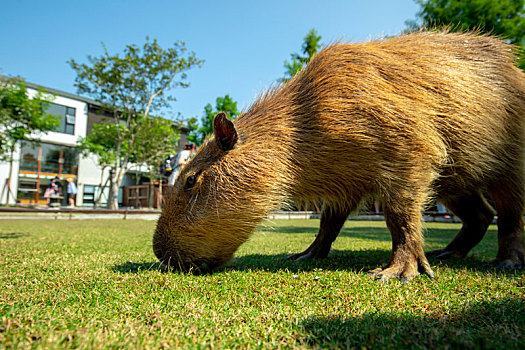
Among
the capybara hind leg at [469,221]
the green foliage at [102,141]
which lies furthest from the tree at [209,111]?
the capybara hind leg at [469,221]

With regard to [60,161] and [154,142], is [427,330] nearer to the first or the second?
[154,142]

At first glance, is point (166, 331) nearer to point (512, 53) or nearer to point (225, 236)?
point (225, 236)

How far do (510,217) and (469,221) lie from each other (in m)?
0.66

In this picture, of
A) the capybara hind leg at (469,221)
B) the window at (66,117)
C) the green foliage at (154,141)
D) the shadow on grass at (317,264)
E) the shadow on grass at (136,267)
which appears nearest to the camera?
the shadow on grass at (136,267)

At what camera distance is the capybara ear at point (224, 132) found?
2678 mm

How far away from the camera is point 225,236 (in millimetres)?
2598

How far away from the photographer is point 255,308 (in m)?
1.73

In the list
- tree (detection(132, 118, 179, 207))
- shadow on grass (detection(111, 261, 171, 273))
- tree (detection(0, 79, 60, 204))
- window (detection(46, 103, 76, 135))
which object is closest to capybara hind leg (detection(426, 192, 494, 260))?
shadow on grass (detection(111, 261, 171, 273))

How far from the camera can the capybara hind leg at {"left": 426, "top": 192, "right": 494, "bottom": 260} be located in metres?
3.71

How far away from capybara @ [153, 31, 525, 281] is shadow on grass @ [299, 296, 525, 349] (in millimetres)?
830

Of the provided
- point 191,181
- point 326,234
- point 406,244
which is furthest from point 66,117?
point 406,244

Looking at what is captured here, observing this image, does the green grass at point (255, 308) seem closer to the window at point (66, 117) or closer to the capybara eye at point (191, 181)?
the capybara eye at point (191, 181)

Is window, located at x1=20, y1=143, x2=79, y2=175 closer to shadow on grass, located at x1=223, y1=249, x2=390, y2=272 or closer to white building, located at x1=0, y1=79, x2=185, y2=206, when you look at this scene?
white building, located at x1=0, y1=79, x2=185, y2=206

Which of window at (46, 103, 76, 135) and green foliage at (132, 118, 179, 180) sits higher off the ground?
window at (46, 103, 76, 135)
